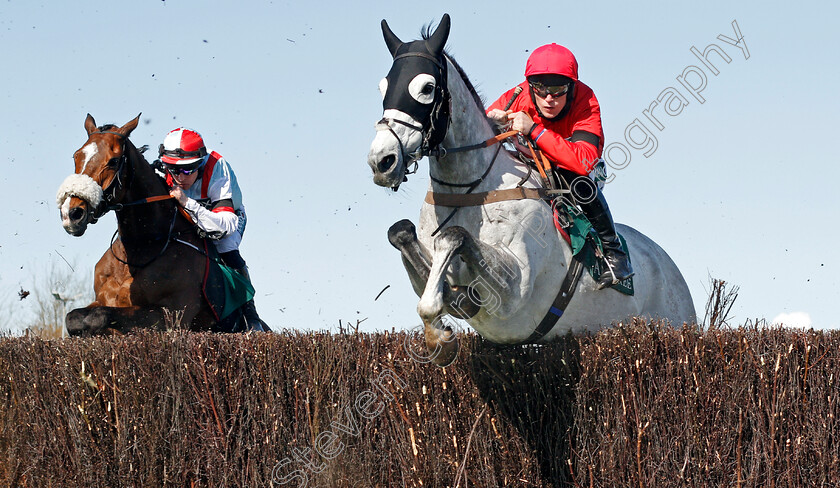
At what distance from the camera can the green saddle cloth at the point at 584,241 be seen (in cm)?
588

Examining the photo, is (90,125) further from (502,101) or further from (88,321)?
(502,101)

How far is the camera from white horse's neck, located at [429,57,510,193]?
5.47 m

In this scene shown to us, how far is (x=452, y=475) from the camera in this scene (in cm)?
586

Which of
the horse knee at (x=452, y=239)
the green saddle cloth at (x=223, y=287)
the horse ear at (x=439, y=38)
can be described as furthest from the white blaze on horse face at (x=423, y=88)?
the green saddle cloth at (x=223, y=287)

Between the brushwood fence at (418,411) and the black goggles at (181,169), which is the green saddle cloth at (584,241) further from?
the black goggles at (181,169)

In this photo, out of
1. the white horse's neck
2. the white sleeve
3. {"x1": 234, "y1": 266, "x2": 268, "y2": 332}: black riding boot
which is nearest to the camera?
the white horse's neck

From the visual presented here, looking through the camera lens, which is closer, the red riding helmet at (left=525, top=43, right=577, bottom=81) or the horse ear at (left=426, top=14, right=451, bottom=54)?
the horse ear at (left=426, top=14, right=451, bottom=54)

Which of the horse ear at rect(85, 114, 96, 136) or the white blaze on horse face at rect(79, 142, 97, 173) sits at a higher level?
the horse ear at rect(85, 114, 96, 136)

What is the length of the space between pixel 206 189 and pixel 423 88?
373 cm

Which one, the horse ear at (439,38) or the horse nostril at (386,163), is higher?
the horse ear at (439,38)

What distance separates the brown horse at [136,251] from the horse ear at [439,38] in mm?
3198

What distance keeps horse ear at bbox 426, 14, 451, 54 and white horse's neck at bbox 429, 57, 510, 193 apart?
9.0 inches

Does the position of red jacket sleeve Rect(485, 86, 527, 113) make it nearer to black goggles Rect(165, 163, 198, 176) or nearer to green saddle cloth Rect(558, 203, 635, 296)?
green saddle cloth Rect(558, 203, 635, 296)

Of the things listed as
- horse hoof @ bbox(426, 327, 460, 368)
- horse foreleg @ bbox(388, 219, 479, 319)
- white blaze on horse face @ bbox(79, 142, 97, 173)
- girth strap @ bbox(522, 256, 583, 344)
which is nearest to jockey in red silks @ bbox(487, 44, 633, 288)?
girth strap @ bbox(522, 256, 583, 344)
